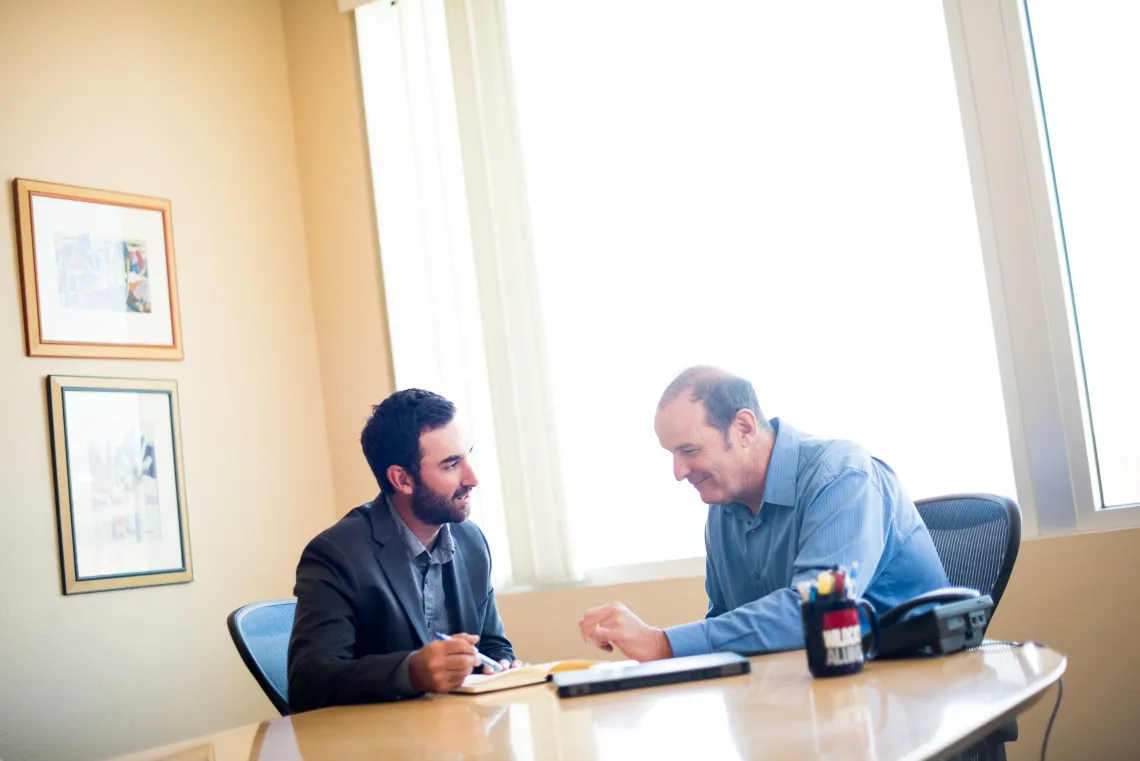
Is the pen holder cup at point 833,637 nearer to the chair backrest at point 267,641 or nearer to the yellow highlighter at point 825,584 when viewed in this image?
the yellow highlighter at point 825,584

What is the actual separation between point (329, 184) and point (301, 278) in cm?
40

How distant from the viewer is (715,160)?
3885 millimetres

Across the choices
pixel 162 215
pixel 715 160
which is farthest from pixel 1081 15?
pixel 162 215

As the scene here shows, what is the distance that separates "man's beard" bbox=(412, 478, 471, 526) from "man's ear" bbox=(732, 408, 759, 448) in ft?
2.56

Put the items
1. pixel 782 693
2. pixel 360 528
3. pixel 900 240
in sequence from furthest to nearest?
pixel 900 240, pixel 360 528, pixel 782 693

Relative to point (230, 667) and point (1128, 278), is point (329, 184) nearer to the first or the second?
point (230, 667)

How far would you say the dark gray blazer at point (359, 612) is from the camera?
2254mm

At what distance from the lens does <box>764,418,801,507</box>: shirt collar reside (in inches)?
92.7

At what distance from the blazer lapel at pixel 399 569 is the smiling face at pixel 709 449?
0.69 m

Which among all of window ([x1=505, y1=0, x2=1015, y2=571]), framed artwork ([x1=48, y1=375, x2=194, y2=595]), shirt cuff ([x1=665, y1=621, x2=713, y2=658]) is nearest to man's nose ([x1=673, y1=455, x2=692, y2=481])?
shirt cuff ([x1=665, y1=621, x2=713, y2=658])

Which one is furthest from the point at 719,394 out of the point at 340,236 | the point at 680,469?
the point at 340,236

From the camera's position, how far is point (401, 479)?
286 cm

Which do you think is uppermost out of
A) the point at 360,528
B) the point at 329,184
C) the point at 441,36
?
the point at 441,36

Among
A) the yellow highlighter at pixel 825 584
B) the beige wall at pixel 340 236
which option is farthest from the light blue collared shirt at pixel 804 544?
the beige wall at pixel 340 236
